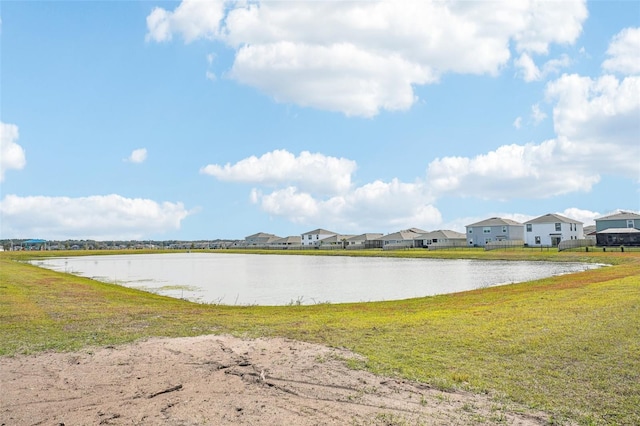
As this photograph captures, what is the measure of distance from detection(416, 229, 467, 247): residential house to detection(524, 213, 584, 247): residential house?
19.7 m

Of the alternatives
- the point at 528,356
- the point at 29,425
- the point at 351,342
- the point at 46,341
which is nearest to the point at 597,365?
the point at 528,356

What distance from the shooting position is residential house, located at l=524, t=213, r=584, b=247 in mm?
85812

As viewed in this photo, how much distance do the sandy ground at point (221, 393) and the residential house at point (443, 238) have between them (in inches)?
4042

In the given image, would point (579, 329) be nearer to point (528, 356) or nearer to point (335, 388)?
point (528, 356)

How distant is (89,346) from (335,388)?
6051 millimetres

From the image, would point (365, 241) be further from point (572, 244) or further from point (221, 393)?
point (221, 393)

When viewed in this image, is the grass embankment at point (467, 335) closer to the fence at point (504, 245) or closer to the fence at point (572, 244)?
the fence at point (572, 244)

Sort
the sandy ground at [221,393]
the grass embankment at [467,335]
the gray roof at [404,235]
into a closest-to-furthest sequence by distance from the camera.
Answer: the sandy ground at [221,393] → the grass embankment at [467,335] → the gray roof at [404,235]

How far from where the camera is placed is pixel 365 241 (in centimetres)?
12875

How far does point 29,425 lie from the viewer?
650cm

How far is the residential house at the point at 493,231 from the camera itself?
96.7m

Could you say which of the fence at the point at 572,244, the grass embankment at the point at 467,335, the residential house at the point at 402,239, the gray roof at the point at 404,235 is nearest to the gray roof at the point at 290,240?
the residential house at the point at 402,239

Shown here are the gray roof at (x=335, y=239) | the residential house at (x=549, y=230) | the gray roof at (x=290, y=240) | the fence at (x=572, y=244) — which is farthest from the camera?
the gray roof at (x=290, y=240)

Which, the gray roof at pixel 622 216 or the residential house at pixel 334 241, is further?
the residential house at pixel 334 241
